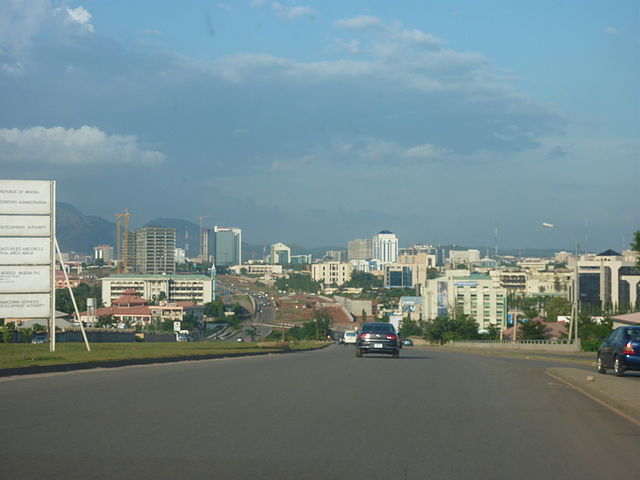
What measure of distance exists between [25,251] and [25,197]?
76.6 inches

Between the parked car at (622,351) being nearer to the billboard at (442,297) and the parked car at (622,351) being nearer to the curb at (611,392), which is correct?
the curb at (611,392)

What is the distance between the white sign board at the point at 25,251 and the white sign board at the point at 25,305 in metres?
1.21

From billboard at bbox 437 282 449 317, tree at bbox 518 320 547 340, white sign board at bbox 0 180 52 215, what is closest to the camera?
white sign board at bbox 0 180 52 215

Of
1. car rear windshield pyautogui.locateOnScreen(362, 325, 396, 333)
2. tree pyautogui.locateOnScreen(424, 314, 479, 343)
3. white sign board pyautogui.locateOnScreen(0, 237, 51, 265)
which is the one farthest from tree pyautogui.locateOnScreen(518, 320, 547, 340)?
white sign board pyautogui.locateOnScreen(0, 237, 51, 265)

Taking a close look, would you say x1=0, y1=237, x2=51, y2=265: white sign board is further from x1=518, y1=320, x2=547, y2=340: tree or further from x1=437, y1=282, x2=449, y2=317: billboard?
x1=437, y1=282, x2=449, y2=317: billboard

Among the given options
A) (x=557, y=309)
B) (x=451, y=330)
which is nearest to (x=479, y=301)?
(x=557, y=309)

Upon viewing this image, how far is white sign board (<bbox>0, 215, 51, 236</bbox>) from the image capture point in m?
29.2

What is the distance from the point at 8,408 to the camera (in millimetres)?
13156

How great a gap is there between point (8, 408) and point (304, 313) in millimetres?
177289

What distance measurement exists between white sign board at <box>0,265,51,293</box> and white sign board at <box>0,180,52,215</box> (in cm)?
201

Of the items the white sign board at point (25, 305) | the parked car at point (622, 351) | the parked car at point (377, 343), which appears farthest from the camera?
the parked car at point (377, 343)

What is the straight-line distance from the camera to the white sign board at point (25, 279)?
94.0 feet

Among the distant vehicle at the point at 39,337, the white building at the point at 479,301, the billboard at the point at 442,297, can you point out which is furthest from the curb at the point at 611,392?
the billboard at the point at 442,297

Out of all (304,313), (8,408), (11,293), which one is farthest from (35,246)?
(304,313)
